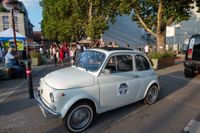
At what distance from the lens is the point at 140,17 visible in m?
15.8

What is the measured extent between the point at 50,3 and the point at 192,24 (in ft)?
74.4

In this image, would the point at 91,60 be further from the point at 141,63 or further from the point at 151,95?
the point at 151,95

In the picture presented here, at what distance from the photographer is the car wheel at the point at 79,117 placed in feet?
13.8

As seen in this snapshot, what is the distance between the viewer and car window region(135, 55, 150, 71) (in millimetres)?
5445

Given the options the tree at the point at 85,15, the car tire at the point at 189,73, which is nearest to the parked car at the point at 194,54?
the car tire at the point at 189,73

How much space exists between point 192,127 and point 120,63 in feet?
7.29

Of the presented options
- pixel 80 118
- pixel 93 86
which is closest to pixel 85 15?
pixel 93 86

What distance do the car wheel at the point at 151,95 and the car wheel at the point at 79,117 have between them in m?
2.12

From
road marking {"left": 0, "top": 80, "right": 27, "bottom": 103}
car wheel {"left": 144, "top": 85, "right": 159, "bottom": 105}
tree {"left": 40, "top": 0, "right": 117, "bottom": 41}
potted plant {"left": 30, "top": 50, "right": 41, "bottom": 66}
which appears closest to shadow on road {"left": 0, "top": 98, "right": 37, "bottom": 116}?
road marking {"left": 0, "top": 80, "right": 27, "bottom": 103}

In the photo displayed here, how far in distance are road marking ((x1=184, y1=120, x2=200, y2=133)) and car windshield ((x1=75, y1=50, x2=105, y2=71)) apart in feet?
8.01

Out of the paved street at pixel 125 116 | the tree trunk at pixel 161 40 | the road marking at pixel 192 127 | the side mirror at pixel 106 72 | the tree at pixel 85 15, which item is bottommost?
the road marking at pixel 192 127

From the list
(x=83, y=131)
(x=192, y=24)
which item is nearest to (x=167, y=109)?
(x=83, y=131)

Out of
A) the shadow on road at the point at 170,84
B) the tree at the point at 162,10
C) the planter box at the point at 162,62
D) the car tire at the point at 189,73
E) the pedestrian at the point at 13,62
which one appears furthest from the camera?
the tree at the point at 162,10

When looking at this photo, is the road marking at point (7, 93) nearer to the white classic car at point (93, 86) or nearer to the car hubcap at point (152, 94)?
the white classic car at point (93, 86)
